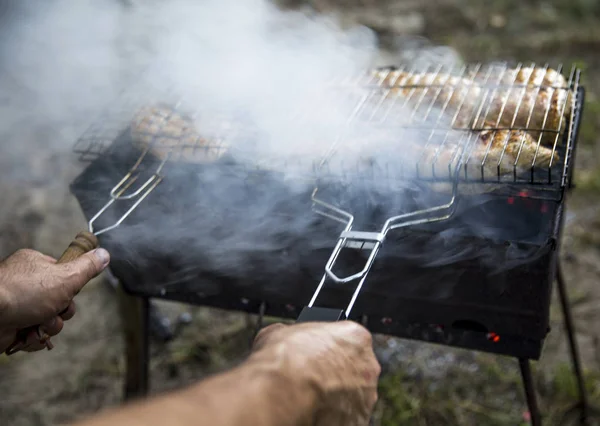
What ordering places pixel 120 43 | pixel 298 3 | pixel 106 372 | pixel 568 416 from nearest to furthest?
pixel 568 416 → pixel 106 372 → pixel 120 43 → pixel 298 3

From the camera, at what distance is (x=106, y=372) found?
12.1ft

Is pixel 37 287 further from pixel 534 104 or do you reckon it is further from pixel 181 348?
pixel 181 348

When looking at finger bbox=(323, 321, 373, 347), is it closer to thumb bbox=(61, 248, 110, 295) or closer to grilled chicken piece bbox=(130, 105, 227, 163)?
thumb bbox=(61, 248, 110, 295)

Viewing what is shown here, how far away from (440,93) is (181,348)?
93.6 inches

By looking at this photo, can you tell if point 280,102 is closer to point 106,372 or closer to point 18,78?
point 106,372

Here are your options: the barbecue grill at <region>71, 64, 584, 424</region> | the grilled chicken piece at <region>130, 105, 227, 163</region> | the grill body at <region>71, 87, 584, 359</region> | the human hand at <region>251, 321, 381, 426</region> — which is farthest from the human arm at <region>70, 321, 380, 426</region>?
the grilled chicken piece at <region>130, 105, 227, 163</region>

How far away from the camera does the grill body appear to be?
1937 millimetres

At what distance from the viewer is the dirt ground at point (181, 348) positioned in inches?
129

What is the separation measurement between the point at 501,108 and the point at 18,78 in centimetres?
341

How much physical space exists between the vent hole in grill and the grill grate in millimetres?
561

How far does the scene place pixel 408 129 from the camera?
2.30 meters

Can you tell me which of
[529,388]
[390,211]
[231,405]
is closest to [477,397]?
[529,388]

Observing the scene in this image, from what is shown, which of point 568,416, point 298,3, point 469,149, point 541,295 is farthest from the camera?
point 298,3

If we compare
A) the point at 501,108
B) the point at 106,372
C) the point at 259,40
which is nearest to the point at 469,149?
the point at 501,108
